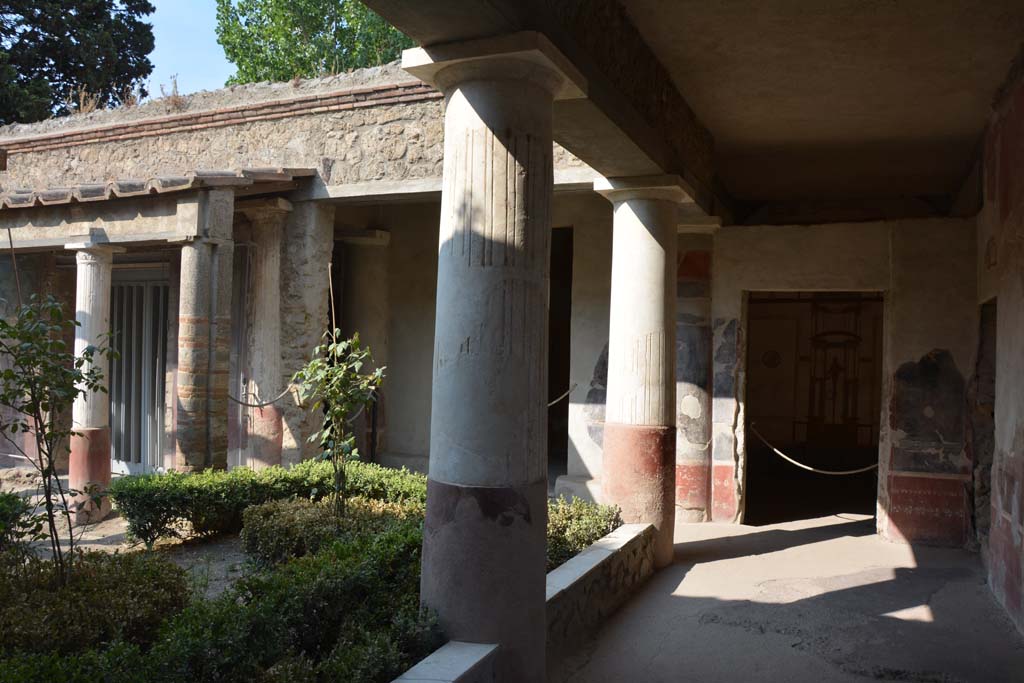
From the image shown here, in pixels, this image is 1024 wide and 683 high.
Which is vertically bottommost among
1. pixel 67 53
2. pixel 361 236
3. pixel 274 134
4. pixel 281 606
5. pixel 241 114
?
pixel 281 606

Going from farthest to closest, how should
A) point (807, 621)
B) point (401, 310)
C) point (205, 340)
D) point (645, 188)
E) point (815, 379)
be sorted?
A: 1. point (815, 379)
2. point (401, 310)
3. point (205, 340)
4. point (645, 188)
5. point (807, 621)

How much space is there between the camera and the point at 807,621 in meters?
4.90

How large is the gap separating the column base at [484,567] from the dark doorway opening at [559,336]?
26.4 ft

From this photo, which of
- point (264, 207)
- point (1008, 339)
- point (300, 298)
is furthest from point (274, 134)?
point (1008, 339)

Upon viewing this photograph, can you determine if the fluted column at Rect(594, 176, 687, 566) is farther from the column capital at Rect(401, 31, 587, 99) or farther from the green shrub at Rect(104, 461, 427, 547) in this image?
the column capital at Rect(401, 31, 587, 99)

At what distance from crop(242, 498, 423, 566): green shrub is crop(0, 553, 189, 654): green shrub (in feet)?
3.57

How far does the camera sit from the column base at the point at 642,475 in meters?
5.81

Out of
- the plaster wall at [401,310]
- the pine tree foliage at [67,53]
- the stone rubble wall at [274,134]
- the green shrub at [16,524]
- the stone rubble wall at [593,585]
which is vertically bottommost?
the stone rubble wall at [593,585]

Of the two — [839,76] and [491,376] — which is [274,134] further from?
[491,376]

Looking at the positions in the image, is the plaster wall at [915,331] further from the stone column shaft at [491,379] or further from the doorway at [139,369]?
the doorway at [139,369]

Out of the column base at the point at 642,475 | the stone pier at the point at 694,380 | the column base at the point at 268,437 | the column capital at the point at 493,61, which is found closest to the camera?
the column capital at the point at 493,61

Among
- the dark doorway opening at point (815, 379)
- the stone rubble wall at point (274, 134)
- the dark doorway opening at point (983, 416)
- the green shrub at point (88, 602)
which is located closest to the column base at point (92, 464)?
the stone rubble wall at point (274, 134)

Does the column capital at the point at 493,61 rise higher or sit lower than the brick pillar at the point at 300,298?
higher

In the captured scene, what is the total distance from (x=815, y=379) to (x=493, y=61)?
10265 mm
